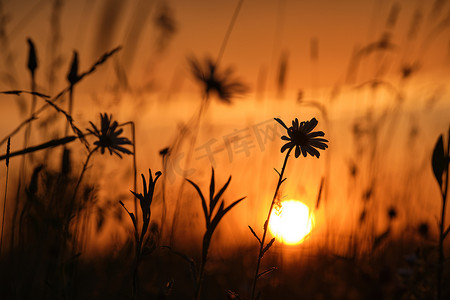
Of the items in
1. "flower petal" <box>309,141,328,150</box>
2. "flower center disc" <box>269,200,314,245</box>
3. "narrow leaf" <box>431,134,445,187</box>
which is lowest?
"flower center disc" <box>269,200,314,245</box>

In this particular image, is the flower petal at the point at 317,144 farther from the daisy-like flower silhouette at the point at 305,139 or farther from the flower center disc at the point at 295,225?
the flower center disc at the point at 295,225

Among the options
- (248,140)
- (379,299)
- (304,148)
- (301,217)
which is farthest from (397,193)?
(304,148)

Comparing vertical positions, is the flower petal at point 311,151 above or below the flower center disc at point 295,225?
above

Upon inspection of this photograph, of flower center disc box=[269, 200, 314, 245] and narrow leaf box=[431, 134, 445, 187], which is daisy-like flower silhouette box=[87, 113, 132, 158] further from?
Answer: narrow leaf box=[431, 134, 445, 187]

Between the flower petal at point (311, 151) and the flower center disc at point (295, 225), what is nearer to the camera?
the flower petal at point (311, 151)

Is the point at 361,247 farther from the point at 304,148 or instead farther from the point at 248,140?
the point at 304,148

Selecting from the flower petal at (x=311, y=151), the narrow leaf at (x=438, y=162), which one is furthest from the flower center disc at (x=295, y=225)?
the narrow leaf at (x=438, y=162)

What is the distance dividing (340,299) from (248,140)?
0.72m

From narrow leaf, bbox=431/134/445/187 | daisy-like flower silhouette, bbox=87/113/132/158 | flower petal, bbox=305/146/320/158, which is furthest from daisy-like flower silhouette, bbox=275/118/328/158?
daisy-like flower silhouette, bbox=87/113/132/158

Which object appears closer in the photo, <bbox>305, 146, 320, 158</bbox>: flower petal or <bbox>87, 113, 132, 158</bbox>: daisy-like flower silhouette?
<bbox>305, 146, 320, 158</bbox>: flower petal

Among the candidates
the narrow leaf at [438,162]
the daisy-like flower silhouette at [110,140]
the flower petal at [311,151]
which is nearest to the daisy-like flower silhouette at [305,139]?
the flower petal at [311,151]

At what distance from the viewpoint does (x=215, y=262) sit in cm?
166

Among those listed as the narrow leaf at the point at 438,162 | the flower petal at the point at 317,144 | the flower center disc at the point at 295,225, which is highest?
the flower petal at the point at 317,144

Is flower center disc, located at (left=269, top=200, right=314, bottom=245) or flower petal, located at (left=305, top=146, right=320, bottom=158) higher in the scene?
flower petal, located at (left=305, top=146, right=320, bottom=158)
